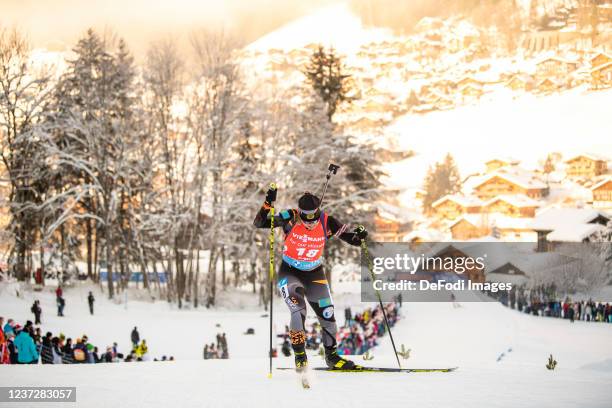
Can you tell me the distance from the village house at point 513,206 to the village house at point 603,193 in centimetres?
710

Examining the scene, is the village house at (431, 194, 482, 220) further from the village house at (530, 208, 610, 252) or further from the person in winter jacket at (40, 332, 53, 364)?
the person in winter jacket at (40, 332, 53, 364)

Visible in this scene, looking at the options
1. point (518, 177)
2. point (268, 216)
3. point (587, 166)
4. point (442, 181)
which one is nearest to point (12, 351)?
point (268, 216)

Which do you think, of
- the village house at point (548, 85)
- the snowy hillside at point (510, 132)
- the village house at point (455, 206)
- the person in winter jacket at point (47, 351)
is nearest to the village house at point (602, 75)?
the snowy hillside at point (510, 132)

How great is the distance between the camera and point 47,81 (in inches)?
1150

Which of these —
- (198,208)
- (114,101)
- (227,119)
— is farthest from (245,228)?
(114,101)

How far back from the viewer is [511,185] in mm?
86500

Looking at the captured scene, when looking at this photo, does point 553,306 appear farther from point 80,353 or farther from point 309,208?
point 309,208

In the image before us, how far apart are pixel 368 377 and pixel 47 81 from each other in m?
27.5

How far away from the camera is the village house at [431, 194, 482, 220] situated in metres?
83.2

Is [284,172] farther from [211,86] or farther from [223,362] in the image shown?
[223,362]

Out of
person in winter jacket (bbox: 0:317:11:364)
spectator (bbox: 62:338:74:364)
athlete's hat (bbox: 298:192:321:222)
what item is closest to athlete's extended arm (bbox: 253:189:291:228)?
athlete's hat (bbox: 298:192:321:222)

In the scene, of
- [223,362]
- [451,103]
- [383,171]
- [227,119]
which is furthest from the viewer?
[451,103]

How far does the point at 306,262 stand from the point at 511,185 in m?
84.9

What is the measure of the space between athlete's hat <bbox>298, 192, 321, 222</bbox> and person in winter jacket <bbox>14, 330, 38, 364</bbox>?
6.46 meters
